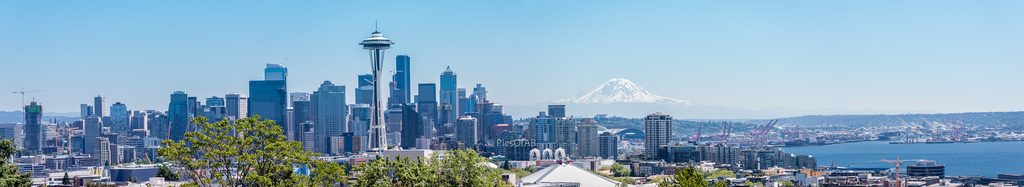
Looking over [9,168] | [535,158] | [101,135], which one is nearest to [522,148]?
[535,158]

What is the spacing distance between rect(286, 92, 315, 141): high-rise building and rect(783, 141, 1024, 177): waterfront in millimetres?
44989

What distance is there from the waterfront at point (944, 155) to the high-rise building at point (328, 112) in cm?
4270

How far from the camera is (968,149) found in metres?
159

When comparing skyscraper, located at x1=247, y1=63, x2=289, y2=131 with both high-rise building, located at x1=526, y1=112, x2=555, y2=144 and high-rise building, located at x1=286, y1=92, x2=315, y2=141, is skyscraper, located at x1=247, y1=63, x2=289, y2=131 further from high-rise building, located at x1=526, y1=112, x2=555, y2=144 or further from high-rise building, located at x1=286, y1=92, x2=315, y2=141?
high-rise building, located at x1=526, y1=112, x2=555, y2=144

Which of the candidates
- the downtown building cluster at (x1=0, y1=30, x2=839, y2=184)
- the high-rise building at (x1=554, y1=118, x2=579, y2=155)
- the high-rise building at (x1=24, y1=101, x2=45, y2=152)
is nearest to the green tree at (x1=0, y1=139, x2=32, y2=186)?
the downtown building cluster at (x1=0, y1=30, x2=839, y2=184)

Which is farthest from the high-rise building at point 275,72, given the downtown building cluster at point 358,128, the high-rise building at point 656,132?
the high-rise building at point 656,132

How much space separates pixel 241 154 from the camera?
1781cm

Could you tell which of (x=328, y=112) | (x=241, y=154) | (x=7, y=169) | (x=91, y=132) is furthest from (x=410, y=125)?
(x=241, y=154)

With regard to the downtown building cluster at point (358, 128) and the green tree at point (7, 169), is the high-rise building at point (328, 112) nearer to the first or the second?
the downtown building cluster at point (358, 128)

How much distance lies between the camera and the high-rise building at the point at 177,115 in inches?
5352

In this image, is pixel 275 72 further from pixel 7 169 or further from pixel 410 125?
pixel 7 169

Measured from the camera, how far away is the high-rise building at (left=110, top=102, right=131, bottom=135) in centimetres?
14159

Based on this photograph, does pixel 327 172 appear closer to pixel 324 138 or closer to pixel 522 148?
pixel 522 148

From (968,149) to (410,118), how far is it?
60593 mm
